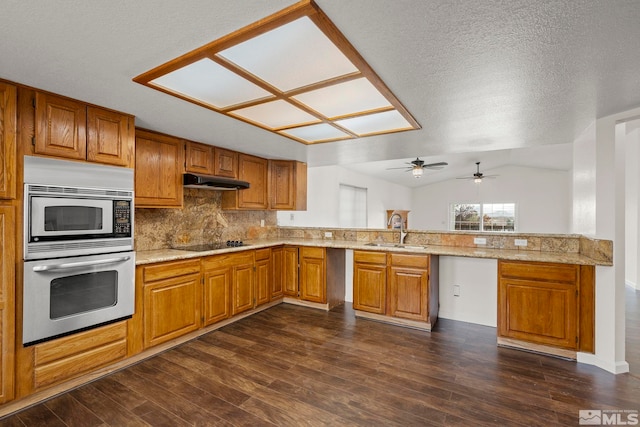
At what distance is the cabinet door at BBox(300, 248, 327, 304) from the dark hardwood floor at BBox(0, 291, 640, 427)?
34.7 inches

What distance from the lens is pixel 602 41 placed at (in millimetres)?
1438

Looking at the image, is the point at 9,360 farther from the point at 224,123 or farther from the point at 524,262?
the point at 524,262

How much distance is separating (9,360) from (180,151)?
214cm

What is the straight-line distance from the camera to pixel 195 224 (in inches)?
146

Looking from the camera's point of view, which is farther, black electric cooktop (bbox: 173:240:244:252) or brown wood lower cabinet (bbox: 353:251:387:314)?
brown wood lower cabinet (bbox: 353:251:387:314)

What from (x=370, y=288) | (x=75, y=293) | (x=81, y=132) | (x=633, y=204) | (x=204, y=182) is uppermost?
(x=81, y=132)

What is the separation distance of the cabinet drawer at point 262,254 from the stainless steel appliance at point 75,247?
1534 mm

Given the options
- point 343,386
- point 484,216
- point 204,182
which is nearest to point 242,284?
point 204,182

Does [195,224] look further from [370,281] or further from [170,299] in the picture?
[370,281]

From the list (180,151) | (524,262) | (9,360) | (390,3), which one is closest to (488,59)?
(390,3)

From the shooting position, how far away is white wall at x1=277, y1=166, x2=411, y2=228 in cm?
533

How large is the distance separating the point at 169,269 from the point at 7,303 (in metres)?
1.06

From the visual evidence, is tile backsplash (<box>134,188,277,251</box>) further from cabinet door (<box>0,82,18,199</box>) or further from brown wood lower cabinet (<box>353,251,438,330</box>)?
Result: brown wood lower cabinet (<box>353,251,438,330</box>)

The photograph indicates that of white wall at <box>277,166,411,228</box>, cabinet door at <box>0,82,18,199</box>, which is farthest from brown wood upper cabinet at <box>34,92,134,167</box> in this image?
white wall at <box>277,166,411,228</box>
